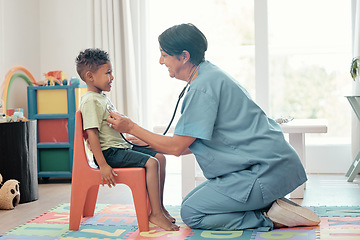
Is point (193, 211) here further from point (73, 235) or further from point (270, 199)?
point (73, 235)

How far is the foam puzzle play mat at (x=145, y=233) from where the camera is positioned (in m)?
1.97

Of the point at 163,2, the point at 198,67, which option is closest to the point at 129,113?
the point at 163,2

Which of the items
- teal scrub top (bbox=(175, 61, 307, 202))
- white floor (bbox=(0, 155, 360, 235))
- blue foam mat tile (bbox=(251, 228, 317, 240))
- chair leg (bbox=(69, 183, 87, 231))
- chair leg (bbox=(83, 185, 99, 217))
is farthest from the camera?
white floor (bbox=(0, 155, 360, 235))

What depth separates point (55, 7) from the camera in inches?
165

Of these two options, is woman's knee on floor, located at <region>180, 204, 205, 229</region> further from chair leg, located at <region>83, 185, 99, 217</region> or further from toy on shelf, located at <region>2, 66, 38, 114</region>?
toy on shelf, located at <region>2, 66, 38, 114</region>

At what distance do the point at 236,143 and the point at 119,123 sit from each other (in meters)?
0.50

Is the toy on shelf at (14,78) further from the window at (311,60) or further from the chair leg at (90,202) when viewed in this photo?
the window at (311,60)

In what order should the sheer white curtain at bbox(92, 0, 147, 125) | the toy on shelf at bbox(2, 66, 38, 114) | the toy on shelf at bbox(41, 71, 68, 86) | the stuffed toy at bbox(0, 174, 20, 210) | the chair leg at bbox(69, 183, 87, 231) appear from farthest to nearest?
1. the sheer white curtain at bbox(92, 0, 147, 125)
2. the toy on shelf at bbox(41, 71, 68, 86)
3. the toy on shelf at bbox(2, 66, 38, 114)
4. the stuffed toy at bbox(0, 174, 20, 210)
5. the chair leg at bbox(69, 183, 87, 231)

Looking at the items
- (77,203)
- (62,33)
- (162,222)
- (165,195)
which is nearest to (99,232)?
(77,203)

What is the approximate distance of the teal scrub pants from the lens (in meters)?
2.07

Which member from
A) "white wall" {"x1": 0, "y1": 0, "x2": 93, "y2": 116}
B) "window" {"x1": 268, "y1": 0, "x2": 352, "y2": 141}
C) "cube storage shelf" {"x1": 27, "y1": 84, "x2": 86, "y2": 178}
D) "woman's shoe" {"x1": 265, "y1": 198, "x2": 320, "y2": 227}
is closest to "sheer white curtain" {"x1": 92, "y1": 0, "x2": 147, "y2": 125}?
"white wall" {"x1": 0, "y1": 0, "x2": 93, "y2": 116}

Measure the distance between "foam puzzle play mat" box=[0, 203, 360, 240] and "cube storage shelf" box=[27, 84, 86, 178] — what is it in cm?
111

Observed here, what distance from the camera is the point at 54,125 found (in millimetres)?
3588

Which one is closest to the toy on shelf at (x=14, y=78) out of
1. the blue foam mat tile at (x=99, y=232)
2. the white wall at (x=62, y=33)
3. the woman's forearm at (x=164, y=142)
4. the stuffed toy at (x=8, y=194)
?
the white wall at (x=62, y=33)
